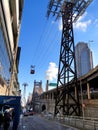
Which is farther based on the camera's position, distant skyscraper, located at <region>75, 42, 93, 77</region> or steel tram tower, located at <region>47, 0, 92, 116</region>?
distant skyscraper, located at <region>75, 42, 93, 77</region>

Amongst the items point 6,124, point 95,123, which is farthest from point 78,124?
point 6,124

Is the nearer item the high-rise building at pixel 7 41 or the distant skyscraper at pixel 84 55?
the high-rise building at pixel 7 41

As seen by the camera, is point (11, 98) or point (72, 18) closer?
point (11, 98)

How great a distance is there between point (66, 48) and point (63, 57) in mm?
1855

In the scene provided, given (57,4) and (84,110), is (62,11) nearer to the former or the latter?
(57,4)

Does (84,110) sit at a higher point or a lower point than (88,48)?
lower

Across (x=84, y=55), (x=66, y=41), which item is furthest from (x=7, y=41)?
(x=84, y=55)

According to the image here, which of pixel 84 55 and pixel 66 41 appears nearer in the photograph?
pixel 66 41

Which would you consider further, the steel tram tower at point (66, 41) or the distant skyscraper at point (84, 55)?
the distant skyscraper at point (84, 55)

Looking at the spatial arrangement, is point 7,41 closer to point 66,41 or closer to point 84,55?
point 66,41

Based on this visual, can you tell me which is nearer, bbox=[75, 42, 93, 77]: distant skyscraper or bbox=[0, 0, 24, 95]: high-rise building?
bbox=[0, 0, 24, 95]: high-rise building

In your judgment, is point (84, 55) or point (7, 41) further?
point (84, 55)

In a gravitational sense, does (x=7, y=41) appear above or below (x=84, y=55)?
below

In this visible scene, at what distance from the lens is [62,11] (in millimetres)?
37312
